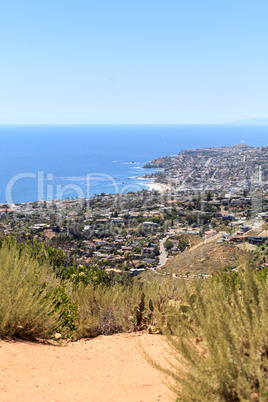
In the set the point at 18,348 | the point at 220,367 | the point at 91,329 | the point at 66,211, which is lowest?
the point at 66,211

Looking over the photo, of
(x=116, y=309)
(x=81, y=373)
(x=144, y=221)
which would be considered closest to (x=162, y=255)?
(x=144, y=221)

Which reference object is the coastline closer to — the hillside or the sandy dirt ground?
the hillside

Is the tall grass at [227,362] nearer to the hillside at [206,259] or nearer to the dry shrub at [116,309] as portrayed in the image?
the dry shrub at [116,309]

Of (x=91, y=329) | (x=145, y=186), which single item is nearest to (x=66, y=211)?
(x=145, y=186)

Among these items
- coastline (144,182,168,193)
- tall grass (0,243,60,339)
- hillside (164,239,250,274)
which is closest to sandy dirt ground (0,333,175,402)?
tall grass (0,243,60,339)

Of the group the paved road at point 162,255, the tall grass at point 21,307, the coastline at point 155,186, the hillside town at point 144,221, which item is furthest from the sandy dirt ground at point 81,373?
the coastline at point 155,186

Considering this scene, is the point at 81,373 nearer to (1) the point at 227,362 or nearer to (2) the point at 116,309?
(1) the point at 227,362

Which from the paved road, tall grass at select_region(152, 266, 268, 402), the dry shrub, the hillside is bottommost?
the paved road

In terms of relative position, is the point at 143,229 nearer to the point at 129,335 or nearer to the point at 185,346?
the point at 129,335

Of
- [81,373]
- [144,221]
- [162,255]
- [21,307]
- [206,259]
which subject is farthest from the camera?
[144,221]
